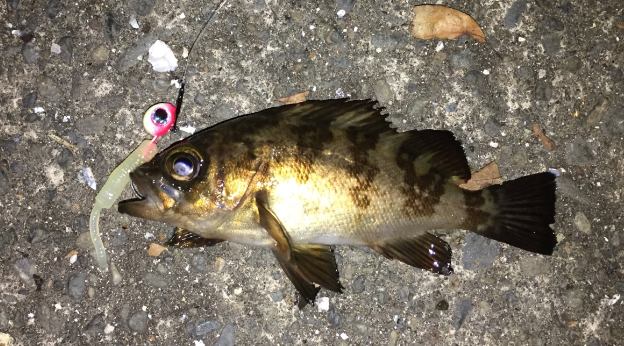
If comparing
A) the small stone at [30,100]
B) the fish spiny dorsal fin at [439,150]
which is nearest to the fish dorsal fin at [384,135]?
the fish spiny dorsal fin at [439,150]

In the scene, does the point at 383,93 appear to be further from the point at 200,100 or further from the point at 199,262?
the point at 199,262

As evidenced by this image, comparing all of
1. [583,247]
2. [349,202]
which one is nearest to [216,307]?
[349,202]

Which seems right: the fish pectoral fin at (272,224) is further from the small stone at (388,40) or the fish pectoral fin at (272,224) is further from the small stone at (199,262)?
the small stone at (388,40)

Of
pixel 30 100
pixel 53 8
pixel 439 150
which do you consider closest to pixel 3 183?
pixel 30 100

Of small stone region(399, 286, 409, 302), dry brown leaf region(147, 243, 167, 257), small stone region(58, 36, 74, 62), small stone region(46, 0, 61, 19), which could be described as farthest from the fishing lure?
small stone region(399, 286, 409, 302)

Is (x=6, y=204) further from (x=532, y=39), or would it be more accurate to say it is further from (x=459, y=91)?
(x=532, y=39)
